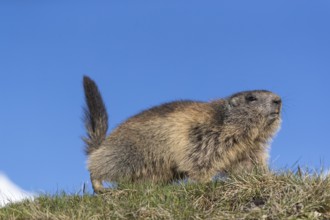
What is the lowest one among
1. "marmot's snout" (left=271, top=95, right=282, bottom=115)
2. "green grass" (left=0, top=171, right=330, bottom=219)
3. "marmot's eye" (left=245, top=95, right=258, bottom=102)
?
"green grass" (left=0, top=171, right=330, bottom=219)

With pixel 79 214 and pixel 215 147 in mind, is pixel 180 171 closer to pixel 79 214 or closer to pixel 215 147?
pixel 215 147

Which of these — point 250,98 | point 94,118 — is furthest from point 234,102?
point 94,118

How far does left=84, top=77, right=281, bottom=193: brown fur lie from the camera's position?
8.06m

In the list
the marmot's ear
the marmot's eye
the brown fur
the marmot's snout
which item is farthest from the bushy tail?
the marmot's snout

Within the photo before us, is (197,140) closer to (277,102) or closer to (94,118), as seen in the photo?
(277,102)

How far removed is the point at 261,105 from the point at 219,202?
2592 millimetres

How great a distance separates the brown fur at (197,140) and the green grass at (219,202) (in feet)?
4.79

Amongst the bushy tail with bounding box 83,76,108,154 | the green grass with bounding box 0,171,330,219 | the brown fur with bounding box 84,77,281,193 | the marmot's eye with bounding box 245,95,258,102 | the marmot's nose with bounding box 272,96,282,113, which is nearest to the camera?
the green grass with bounding box 0,171,330,219

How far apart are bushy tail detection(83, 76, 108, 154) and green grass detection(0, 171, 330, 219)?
2.69 m

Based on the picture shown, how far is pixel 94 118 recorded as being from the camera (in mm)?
9391

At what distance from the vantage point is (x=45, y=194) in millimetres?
7262

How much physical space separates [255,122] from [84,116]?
9.86ft

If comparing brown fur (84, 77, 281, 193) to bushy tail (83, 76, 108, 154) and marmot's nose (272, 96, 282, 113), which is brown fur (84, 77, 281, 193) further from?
bushy tail (83, 76, 108, 154)

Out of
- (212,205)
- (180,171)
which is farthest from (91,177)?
→ (212,205)
